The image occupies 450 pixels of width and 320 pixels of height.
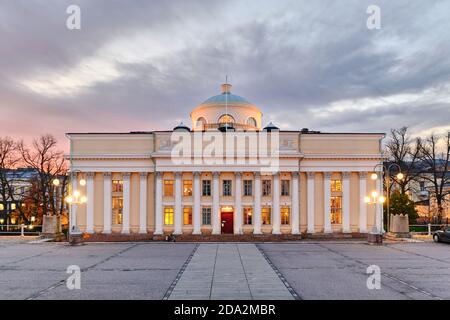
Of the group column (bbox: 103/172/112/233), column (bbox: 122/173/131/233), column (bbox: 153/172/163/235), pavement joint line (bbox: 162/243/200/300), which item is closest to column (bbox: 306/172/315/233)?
column (bbox: 153/172/163/235)

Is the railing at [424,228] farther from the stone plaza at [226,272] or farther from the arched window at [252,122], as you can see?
Result: the arched window at [252,122]

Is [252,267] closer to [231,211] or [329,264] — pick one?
[329,264]

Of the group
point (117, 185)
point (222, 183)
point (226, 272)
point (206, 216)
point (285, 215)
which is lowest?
point (226, 272)

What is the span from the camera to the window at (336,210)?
139 ft

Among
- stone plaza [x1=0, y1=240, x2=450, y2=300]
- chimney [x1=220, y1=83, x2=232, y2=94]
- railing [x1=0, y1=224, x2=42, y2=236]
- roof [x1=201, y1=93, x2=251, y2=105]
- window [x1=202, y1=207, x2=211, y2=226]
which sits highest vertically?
chimney [x1=220, y1=83, x2=232, y2=94]

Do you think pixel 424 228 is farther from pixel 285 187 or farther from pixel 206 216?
pixel 206 216

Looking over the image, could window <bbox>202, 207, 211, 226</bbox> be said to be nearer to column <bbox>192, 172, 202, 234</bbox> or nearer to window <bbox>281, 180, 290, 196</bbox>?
column <bbox>192, 172, 202, 234</bbox>

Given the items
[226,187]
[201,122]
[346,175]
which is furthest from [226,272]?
[201,122]

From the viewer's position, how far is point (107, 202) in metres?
41.7

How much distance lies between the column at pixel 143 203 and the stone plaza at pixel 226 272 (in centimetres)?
977

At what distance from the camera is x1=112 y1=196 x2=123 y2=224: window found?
4203 cm

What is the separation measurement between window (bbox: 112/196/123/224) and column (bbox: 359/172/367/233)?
24012 millimetres

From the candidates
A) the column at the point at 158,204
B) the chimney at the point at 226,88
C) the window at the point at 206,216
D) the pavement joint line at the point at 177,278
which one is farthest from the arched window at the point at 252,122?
the pavement joint line at the point at 177,278

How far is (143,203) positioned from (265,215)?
12224 mm
